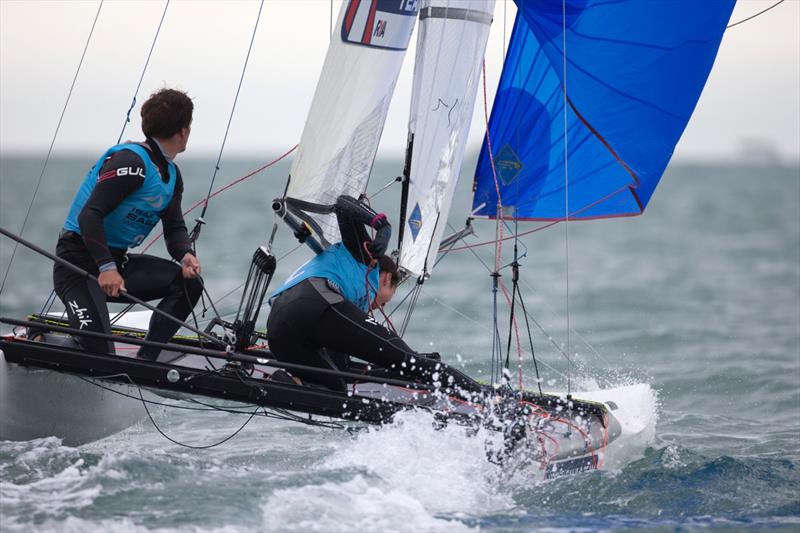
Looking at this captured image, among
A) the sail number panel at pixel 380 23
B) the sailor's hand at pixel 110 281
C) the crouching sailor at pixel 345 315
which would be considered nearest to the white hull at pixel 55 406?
the sailor's hand at pixel 110 281

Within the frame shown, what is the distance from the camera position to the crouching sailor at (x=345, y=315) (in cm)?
345

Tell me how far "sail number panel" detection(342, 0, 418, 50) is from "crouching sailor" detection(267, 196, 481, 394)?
0.64 meters

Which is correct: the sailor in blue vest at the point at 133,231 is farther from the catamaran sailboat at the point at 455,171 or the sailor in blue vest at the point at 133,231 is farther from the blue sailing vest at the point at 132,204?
the catamaran sailboat at the point at 455,171

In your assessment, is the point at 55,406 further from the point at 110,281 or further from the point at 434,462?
the point at 434,462

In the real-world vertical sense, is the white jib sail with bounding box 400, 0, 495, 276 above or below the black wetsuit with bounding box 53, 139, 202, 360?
above

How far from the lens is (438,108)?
4.02m

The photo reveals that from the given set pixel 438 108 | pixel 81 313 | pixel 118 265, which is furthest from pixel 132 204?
pixel 438 108

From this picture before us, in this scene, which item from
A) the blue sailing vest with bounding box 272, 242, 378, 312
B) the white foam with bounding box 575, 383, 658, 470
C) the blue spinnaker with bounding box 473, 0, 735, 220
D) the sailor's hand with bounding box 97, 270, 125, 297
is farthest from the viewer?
the blue spinnaker with bounding box 473, 0, 735, 220

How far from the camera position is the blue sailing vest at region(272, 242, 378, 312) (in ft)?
11.7

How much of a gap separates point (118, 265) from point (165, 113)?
1.95ft

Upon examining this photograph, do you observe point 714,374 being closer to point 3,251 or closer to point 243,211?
point 3,251

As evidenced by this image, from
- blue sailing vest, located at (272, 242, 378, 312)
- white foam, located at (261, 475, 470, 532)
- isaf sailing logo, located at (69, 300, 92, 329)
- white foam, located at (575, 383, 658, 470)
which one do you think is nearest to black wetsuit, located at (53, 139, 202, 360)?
isaf sailing logo, located at (69, 300, 92, 329)

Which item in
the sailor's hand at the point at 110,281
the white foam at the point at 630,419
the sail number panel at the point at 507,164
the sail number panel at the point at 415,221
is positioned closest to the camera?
the sailor's hand at the point at 110,281

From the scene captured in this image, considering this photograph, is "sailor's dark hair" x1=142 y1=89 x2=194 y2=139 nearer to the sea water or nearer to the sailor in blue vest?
the sailor in blue vest
